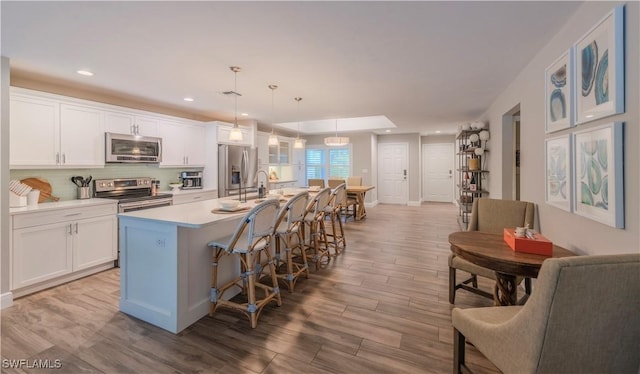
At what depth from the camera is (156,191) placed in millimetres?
4445

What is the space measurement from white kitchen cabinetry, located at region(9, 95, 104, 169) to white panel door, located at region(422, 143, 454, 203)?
9.11m

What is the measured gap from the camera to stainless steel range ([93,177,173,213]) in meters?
3.71

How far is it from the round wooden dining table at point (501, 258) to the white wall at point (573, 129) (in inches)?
8.6

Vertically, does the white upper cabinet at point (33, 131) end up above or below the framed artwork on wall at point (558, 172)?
above

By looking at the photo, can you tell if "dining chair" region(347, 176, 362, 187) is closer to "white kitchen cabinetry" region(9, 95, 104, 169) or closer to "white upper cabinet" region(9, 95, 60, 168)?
"white kitchen cabinetry" region(9, 95, 104, 169)

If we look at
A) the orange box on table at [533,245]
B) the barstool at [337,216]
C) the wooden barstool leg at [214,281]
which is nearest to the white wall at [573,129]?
the orange box on table at [533,245]

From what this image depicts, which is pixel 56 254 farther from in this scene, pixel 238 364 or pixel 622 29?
pixel 622 29

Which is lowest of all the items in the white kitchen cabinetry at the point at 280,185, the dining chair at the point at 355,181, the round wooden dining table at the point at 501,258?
the round wooden dining table at the point at 501,258

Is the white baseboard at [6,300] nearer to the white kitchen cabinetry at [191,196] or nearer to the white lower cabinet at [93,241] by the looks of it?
the white lower cabinet at [93,241]

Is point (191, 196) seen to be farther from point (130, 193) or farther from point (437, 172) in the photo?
point (437, 172)

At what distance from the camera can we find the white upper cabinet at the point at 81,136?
3.38 metres

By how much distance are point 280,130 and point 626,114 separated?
293 inches

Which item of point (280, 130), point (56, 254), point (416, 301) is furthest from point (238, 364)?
point (280, 130)

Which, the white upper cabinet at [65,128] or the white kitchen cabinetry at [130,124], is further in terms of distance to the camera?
the white kitchen cabinetry at [130,124]
